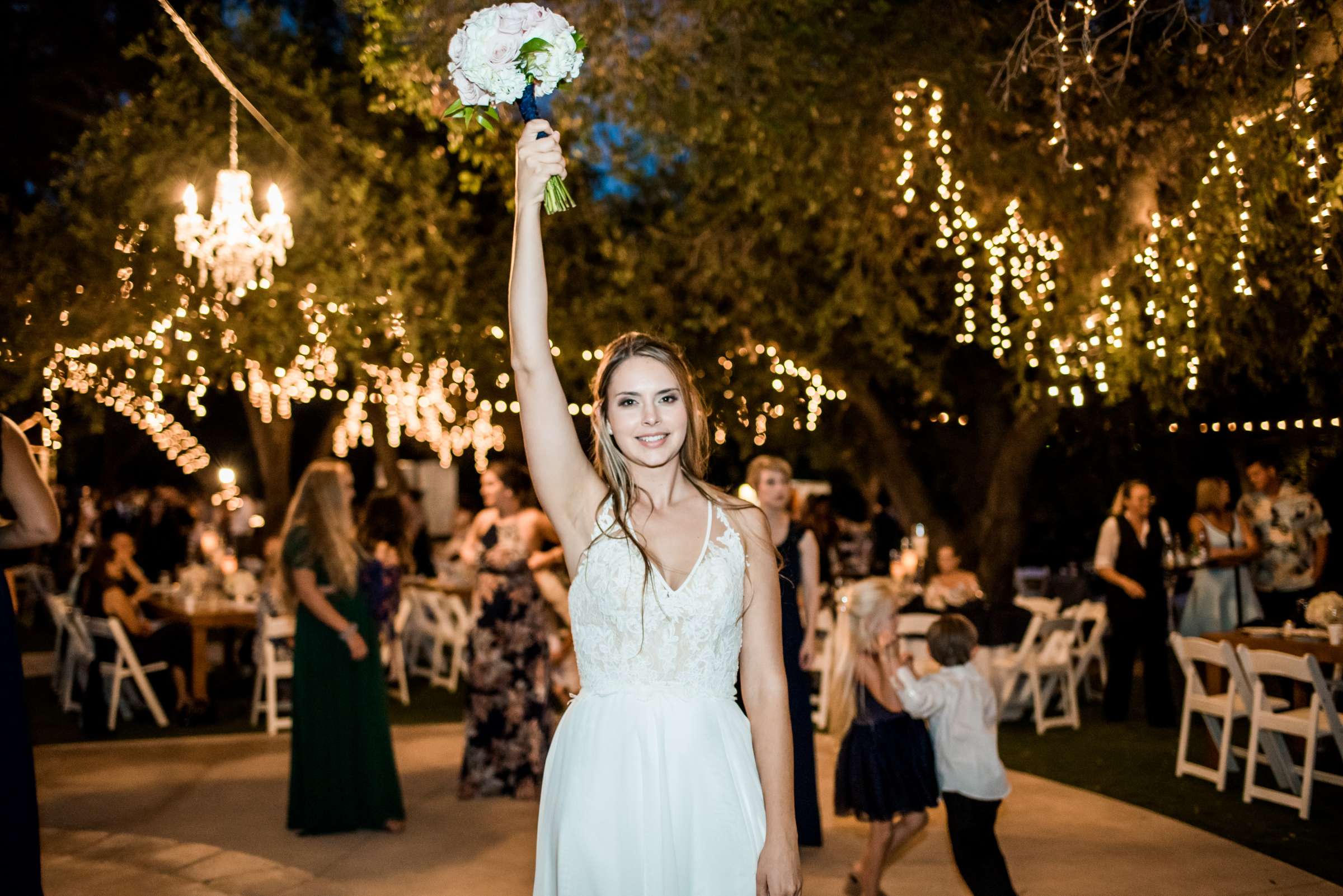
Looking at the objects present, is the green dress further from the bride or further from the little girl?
the bride

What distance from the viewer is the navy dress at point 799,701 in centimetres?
534

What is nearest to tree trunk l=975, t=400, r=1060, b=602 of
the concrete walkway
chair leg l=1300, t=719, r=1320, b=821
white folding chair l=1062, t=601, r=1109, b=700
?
white folding chair l=1062, t=601, r=1109, b=700

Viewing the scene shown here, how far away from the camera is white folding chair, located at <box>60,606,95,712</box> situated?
9.65 metres

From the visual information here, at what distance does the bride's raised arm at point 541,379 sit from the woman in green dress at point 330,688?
4061mm

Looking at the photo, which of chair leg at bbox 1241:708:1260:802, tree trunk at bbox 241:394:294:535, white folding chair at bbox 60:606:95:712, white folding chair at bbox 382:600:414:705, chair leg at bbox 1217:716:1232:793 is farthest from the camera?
tree trunk at bbox 241:394:294:535

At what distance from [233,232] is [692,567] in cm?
659

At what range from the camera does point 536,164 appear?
234cm

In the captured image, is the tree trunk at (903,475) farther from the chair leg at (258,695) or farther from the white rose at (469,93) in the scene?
the white rose at (469,93)

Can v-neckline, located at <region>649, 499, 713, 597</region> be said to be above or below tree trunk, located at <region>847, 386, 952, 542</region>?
below

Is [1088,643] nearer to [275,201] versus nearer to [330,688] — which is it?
[330,688]

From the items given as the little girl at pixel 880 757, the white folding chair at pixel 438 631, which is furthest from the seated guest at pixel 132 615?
the little girl at pixel 880 757

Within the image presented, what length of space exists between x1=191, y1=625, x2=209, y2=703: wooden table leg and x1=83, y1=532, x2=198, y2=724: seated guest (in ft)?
0.29

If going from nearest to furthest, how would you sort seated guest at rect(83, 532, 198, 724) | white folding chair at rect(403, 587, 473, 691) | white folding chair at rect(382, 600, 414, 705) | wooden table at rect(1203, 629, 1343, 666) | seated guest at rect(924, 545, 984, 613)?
wooden table at rect(1203, 629, 1343, 666)
seated guest at rect(924, 545, 984, 613)
seated guest at rect(83, 532, 198, 724)
white folding chair at rect(382, 600, 414, 705)
white folding chair at rect(403, 587, 473, 691)

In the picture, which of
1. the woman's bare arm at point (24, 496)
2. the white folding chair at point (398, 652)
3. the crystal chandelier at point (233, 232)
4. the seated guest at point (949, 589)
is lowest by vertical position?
the white folding chair at point (398, 652)
